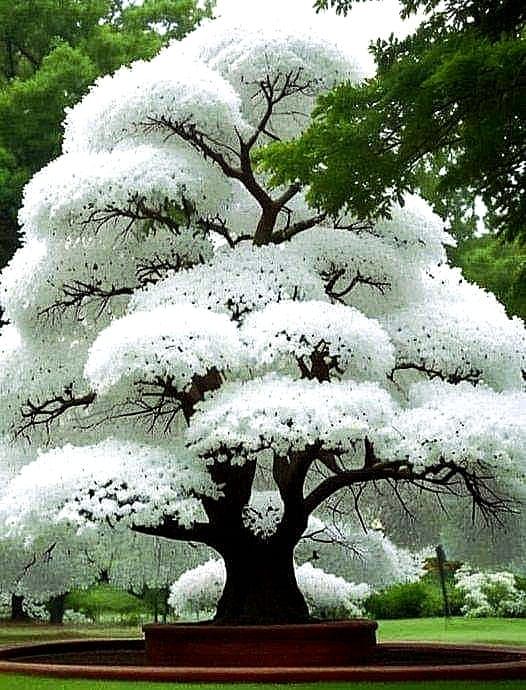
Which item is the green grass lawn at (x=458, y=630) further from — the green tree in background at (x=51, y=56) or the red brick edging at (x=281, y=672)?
the red brick edging at (x=281, y=672)

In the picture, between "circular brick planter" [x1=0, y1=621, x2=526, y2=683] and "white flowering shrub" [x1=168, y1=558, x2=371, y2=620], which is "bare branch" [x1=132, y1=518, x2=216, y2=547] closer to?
"circular brick planter" [x1=0, y1=621, x2=526, y2=683]

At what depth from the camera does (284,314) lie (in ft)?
22.8

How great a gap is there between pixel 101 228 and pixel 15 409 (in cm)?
148

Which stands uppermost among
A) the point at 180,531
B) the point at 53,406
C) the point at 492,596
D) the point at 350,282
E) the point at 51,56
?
the point at 51,56

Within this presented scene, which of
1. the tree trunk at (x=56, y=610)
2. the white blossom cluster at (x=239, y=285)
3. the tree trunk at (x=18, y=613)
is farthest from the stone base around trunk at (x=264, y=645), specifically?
the tree trunk at (x=18, y=613)

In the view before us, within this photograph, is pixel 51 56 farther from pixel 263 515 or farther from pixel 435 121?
pixel 435 121

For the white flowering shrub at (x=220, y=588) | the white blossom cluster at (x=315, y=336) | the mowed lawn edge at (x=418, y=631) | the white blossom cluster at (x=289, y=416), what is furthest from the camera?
the mowed lawn edge at (x=418, y=631)

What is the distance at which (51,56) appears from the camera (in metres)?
16.6

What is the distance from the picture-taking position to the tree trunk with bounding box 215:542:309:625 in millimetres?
7703

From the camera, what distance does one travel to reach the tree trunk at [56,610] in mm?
17703

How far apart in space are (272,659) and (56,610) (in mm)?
11463

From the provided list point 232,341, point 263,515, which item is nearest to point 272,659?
point 263,515

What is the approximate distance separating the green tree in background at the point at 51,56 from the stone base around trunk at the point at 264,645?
31.4 ft

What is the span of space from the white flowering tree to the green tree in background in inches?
303
